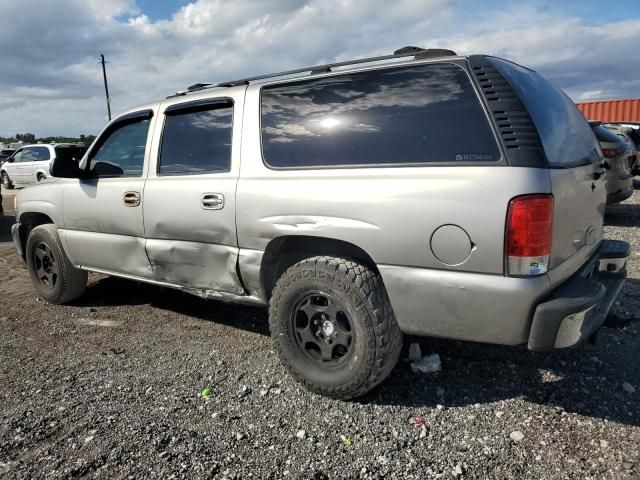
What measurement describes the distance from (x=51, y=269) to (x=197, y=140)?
241 cm

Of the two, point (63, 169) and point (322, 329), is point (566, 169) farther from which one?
point (63, 169)

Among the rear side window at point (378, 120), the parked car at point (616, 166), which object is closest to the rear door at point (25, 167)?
the rear side window at point (378, 120)

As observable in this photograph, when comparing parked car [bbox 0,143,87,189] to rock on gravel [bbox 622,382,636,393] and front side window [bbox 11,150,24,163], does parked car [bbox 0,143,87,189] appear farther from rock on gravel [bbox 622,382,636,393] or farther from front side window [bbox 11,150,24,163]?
rock on gravel [bbox 622,382,636,393]

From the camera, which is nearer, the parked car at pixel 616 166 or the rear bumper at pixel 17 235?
the rear bumper at pixel 17 235

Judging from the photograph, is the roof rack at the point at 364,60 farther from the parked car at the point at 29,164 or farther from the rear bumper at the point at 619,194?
the parked car at the point at 29,164

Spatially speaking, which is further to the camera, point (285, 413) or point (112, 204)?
point (112, 204)

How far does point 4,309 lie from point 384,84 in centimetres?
440

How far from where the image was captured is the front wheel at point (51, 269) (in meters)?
Result: 4.71

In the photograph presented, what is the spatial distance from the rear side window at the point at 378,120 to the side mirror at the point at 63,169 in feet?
6.59

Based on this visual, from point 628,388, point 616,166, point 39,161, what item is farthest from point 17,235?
point 39,161

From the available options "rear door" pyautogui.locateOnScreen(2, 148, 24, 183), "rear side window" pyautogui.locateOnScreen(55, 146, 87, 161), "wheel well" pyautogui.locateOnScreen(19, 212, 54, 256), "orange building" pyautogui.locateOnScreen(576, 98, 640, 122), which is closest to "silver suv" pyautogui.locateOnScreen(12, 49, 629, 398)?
"rear side window" pyautogui.locateOnScreen(55, 146, 87, 161)

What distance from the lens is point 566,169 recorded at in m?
2.53

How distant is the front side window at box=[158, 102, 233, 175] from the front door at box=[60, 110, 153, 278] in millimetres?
237

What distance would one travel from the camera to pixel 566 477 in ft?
7.46
